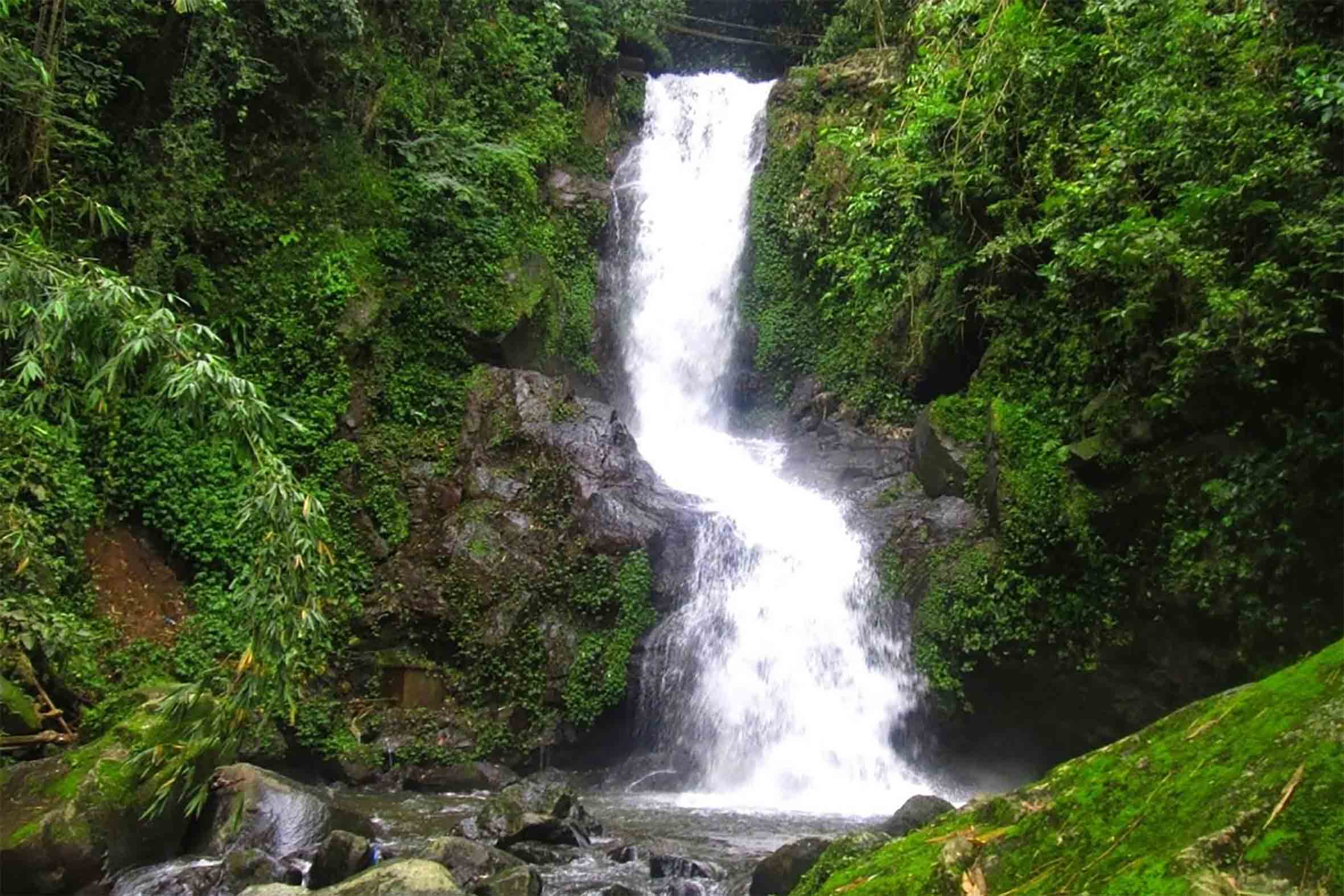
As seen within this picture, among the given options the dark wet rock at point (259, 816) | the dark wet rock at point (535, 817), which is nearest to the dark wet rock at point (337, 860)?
the dark wet rock at point (259, 816)

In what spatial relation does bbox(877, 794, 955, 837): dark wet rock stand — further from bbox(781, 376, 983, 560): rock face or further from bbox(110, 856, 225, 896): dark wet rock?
bbox(110, 856, 225, 896): dark wet rock

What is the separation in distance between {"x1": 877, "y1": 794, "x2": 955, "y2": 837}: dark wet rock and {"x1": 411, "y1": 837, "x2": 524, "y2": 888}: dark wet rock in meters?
2.81

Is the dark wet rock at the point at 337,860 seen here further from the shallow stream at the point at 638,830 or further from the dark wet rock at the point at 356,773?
the dark wet rock at the point at 356,773

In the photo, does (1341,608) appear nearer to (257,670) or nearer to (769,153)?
(257,670)

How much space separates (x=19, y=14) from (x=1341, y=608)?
1348cm

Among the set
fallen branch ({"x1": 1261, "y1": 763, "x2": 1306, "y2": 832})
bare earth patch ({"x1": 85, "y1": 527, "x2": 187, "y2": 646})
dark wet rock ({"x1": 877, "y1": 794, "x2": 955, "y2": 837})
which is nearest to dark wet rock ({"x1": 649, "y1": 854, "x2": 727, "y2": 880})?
dark wet rock ({"x1": 877, "y1": 794, "x2": 955, "y2": 837})

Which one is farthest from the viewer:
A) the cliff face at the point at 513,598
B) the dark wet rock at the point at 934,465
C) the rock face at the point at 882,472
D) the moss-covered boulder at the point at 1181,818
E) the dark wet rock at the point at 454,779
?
the dark wet rock at the point at 934,465

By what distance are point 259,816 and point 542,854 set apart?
2.24 meters

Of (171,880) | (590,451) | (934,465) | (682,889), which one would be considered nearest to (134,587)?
(171,880)

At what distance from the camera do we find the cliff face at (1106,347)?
751 centimetres

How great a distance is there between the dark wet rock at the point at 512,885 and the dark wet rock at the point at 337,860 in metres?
1.00

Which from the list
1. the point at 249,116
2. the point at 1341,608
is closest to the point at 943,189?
the point at 1341,608

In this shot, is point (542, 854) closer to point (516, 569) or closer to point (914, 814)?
point (914, 814)

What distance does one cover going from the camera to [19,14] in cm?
1048
